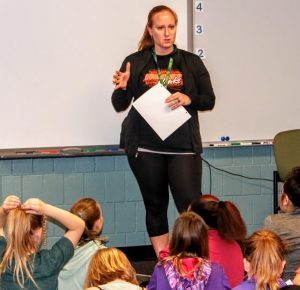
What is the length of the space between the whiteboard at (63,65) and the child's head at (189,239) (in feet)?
6.90

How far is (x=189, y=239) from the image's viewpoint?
2.94 metres

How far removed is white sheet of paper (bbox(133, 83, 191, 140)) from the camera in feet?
13.9

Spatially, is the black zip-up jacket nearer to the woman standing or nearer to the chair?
the woman standing

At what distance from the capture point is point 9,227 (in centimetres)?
285

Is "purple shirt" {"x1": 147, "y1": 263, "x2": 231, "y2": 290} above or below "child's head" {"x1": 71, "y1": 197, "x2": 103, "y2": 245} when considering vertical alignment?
below

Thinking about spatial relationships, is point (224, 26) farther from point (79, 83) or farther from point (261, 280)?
point (261, 280)

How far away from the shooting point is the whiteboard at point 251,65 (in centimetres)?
515

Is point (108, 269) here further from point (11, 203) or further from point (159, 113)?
point (159, 113)

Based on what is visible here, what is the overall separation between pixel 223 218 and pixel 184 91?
113cm

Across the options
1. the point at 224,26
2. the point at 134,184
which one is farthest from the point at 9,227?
the point at 224,26

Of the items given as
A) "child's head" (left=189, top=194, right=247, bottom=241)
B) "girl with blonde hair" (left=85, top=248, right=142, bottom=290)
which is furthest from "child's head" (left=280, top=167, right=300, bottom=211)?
"girl with blonde hair" (left=85, top=248, right=142, bottom=290)

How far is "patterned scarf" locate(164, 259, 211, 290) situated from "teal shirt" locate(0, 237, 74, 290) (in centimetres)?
46

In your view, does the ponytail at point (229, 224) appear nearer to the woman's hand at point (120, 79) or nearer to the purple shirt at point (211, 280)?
the purple shirt at point (211, 280)

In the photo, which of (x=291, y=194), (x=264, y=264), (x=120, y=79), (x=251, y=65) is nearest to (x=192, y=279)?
(x=264, y=264)
